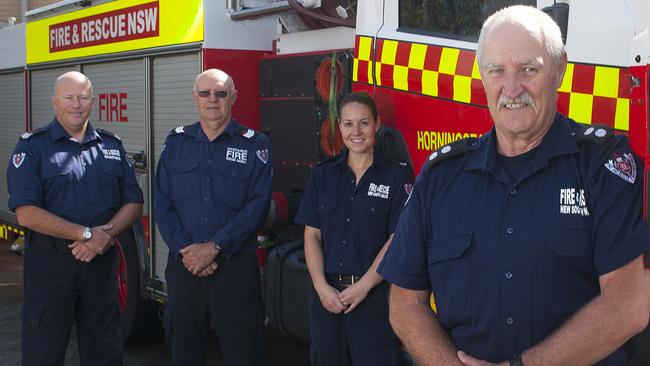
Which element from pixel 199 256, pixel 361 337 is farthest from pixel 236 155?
pixel 361 337

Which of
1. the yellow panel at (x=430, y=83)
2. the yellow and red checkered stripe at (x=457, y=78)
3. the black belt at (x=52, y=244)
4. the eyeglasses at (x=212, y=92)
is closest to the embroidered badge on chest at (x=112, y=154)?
the black belt at (x=52, y=244)

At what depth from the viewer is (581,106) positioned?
2.31m

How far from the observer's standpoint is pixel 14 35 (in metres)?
6.40

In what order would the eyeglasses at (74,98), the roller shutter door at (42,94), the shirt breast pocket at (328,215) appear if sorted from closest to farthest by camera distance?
1. the shirt breast pocket at (328,215)
2. the eyeglasses at (74,98)
3. the roller shutter door at (42,94)

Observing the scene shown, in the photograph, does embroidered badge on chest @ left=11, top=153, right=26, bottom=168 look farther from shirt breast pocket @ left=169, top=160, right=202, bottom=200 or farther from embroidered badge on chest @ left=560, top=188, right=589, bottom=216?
embroidered badge on chest @ left=560, top=188, right=589, bottom=216

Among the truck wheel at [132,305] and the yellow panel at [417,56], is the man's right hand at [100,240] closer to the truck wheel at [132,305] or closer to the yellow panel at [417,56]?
the truck wheel at [132,305]

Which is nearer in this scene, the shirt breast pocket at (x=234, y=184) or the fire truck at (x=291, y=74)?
the fire truck at (x=291, y=74)

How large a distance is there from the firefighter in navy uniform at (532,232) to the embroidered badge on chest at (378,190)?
1.15 m

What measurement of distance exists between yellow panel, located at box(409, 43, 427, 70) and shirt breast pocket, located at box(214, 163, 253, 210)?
0.92 meters

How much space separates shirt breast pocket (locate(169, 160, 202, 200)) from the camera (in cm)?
354

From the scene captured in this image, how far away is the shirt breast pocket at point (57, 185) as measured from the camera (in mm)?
3588

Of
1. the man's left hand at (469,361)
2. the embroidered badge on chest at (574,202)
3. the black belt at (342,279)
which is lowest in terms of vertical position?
the black belt at (342,279)

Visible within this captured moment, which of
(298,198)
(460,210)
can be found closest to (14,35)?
(298,198)

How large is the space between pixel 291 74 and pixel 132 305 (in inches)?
74.7
